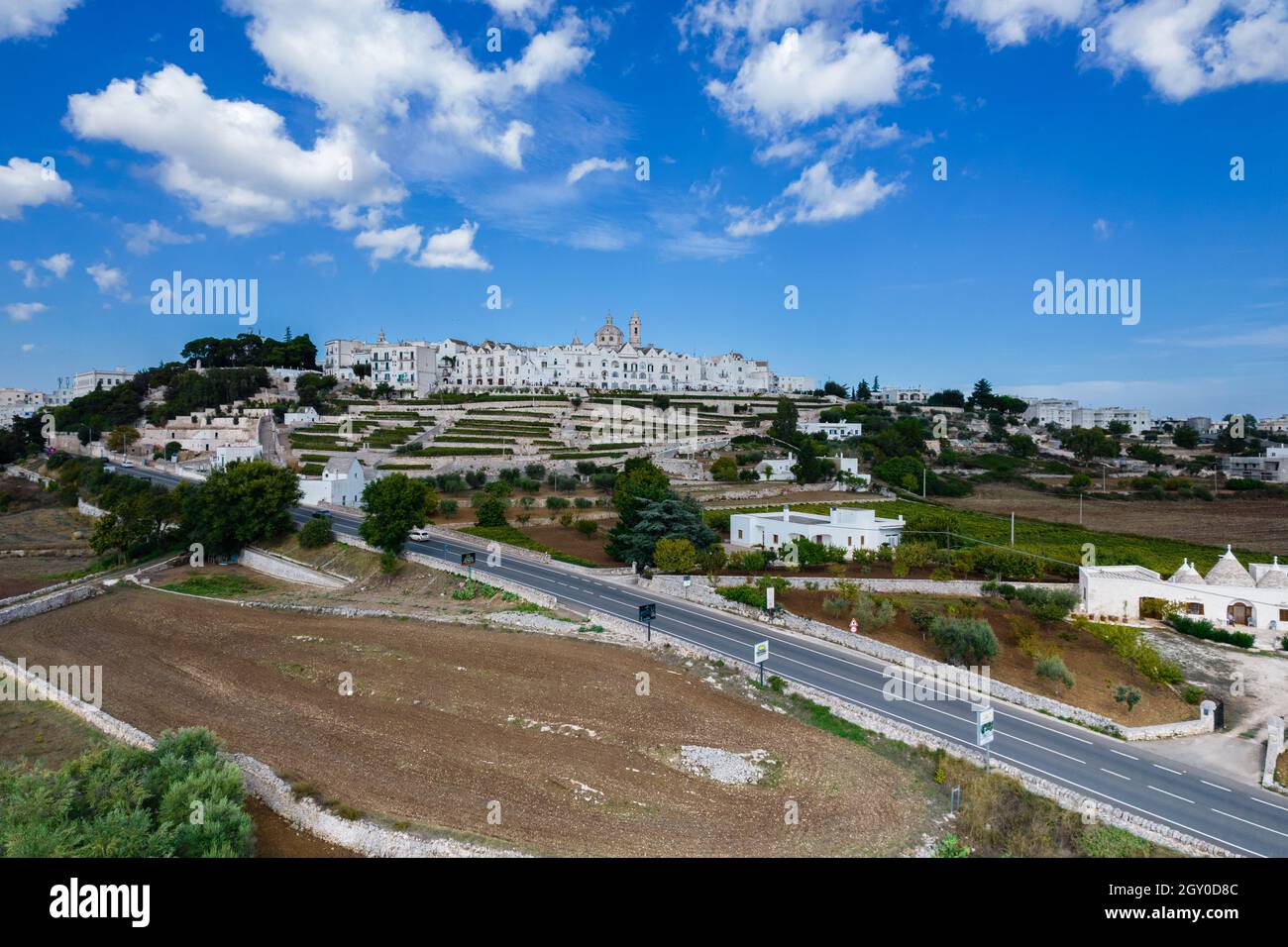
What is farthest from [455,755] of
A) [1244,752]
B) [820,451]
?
[820,451]

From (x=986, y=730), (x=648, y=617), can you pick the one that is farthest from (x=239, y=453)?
(x=986, y=730)

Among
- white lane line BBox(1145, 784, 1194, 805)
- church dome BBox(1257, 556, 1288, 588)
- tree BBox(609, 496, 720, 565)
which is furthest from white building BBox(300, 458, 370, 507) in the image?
church dome BBox(1257, 556, 1288, 588)

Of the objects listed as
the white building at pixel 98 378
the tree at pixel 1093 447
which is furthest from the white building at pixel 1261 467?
the white building at pixel 98 378

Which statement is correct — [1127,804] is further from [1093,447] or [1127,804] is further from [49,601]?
[1093,447]

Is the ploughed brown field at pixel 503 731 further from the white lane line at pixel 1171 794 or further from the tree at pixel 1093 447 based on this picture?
the tree at pixel 1093 447

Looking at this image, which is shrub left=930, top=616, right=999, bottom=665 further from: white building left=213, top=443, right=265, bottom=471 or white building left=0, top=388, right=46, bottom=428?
white building left=0, top=388, right=46, bottom=428
